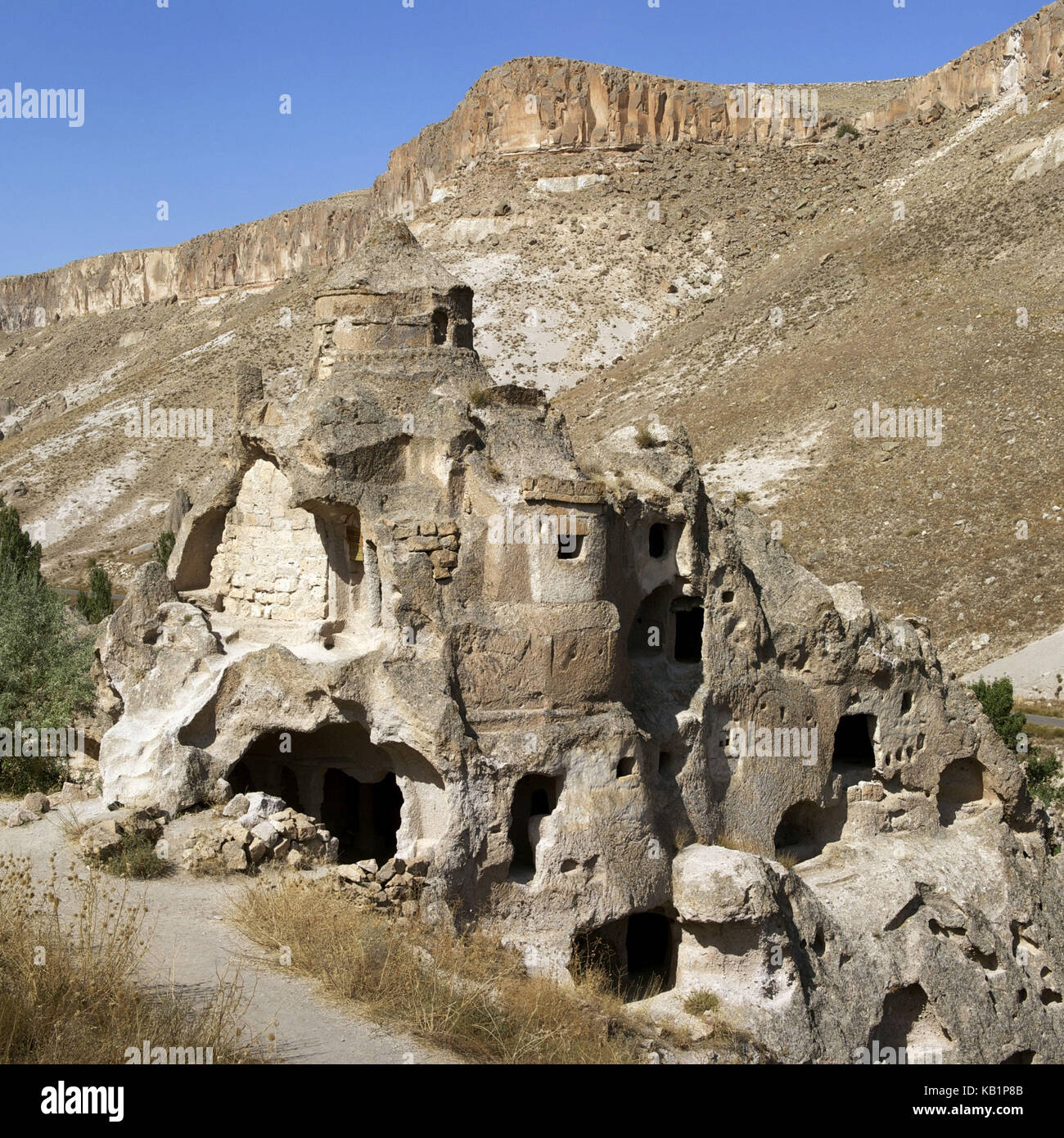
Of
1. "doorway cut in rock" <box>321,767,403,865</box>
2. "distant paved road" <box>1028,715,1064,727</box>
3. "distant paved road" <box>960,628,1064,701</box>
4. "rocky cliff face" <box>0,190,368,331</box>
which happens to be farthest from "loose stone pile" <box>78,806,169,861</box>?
"rocky cliff face" <box>0,190,368,331</box>

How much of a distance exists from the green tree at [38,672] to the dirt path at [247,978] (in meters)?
4.21

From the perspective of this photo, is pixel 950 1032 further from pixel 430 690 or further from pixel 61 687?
pixel 61 687

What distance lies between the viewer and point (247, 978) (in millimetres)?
9758

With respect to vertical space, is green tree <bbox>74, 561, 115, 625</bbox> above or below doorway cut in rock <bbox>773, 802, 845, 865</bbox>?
above

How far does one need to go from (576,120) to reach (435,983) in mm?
81701

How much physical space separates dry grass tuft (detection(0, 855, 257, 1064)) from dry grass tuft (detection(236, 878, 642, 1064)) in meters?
0.98

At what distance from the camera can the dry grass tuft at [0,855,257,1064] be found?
7.86m

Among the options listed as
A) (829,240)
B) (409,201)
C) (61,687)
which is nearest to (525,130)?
(409,201)

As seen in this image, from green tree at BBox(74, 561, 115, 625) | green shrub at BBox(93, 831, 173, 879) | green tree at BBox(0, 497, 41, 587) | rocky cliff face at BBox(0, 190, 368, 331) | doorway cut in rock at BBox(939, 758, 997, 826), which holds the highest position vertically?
rocky cliff face at BBox(0, 190, 368, 331)

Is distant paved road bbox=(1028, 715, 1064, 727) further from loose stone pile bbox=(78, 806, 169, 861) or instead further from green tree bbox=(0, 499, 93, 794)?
loose stone pile bbox=(78, 806, 169, 861)

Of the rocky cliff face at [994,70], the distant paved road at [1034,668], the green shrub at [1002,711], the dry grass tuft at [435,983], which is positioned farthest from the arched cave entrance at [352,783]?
the rocky cliff face at [994,70]

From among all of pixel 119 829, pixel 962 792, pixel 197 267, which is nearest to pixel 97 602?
pixel 119 829

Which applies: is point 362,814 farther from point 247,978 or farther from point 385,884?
point 247,978
